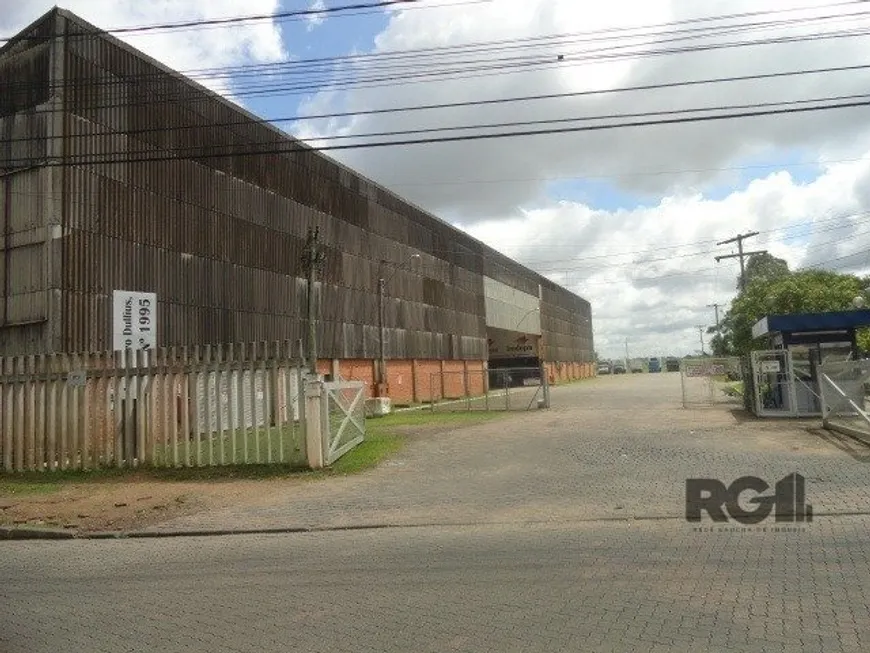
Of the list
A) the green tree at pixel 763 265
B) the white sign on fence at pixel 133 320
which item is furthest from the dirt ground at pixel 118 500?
the green tree at pixel 763 265

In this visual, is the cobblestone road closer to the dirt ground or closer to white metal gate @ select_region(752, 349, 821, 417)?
the dirt ground

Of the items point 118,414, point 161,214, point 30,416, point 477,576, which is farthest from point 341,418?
point 161,214

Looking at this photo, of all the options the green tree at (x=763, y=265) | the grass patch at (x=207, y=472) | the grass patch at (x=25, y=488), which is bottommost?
the grass patch at (x=25, y=488)

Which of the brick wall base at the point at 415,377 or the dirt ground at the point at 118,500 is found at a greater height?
the brick wall base at the point at 415,377

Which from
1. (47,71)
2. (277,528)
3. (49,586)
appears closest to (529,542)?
(277,528)

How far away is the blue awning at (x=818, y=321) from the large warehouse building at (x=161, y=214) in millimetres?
13922

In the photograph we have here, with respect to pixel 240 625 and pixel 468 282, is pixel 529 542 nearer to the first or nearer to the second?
pixel 240 625

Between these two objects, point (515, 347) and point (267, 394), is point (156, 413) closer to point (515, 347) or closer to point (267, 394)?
point (267, 394)

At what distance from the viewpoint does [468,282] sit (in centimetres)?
5303

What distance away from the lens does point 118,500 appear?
1098cm

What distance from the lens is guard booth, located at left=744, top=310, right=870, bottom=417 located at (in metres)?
19.7

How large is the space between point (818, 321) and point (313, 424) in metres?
14.8

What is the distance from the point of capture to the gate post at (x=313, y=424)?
12.6 meters

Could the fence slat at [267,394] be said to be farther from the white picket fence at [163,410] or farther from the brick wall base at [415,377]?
the brick wall base at [415,377]
